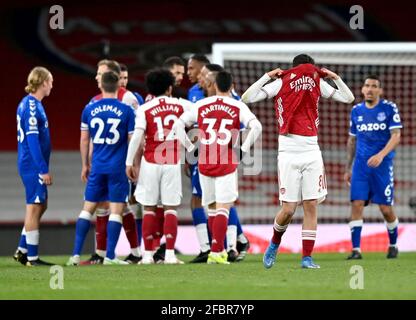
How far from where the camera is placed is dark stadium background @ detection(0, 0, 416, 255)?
19.7 m

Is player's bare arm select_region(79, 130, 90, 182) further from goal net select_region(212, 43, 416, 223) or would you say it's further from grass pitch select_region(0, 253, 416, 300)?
goal net select_region(212, 43, 416, 223)

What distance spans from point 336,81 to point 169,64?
10.1 feet

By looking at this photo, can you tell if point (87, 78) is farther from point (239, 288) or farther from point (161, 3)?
point (239, 288)

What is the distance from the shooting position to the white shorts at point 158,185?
450 inches

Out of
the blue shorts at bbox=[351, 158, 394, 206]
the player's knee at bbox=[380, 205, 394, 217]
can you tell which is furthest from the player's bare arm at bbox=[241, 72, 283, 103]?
the player's knee at bbox=[380, 205, 394, 217]

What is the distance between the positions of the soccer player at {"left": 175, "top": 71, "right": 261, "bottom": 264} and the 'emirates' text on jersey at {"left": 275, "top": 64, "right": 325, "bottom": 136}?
1.12 m

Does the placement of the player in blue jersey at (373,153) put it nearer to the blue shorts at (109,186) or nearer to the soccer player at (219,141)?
the soccer player at (219,141)

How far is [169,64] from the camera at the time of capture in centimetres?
1258

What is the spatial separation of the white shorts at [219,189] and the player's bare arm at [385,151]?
6.86 ft

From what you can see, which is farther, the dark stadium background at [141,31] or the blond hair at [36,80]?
the dark stadium background at [141,31]

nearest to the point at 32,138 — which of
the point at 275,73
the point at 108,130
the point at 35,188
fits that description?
the point at 35,188

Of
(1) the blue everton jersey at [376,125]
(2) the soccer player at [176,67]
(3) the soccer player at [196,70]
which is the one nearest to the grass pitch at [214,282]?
(1) the blue everton jersey at [376,125]
